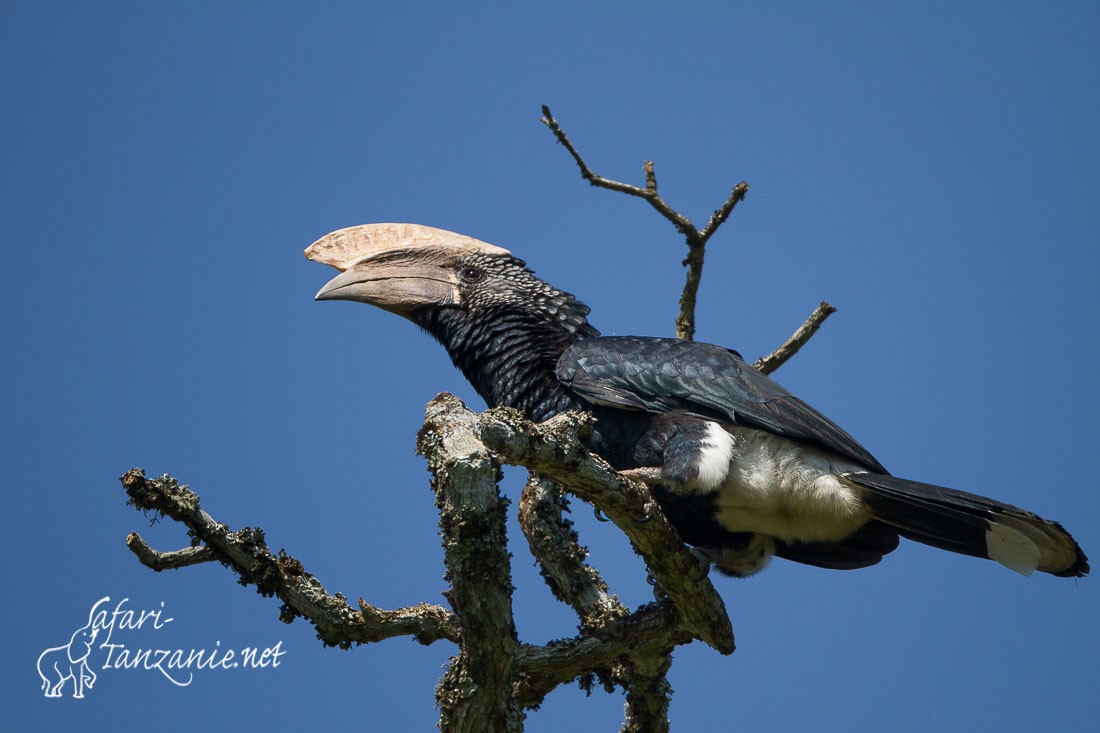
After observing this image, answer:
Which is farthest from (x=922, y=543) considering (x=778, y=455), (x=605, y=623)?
(x=605, y=623)

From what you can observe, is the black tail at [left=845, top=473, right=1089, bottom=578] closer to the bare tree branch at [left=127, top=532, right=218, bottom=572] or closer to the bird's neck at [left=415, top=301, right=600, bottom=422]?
the bird's neck at [left=415, top=301, right=600, bottom=422]

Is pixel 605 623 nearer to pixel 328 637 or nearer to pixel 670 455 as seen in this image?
pixel 670 455

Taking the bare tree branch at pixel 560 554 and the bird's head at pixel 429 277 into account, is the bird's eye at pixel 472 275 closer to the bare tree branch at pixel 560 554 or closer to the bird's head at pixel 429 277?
the bird's head at pixel 429 277

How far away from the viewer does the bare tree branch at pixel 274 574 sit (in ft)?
11.1

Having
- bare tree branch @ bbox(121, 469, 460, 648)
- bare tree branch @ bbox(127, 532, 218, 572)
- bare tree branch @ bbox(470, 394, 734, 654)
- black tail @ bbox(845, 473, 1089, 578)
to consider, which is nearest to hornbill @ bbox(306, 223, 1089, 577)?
black tail @ bbox(845, 473, 1089, 578)

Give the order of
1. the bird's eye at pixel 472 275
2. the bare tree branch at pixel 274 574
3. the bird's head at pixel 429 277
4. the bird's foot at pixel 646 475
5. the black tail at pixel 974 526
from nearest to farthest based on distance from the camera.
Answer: the bare tree branch at pixel 274 574 < the black tail at pixel 974 526 < the bird's foot at pixel 646 475 < the bird's head at pixel 429 277 < the bird's eye at pixel 472 275

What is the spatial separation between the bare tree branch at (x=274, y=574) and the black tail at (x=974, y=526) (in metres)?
1.77

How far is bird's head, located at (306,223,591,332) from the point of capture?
15.9 feet

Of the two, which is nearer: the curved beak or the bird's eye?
the curved beak

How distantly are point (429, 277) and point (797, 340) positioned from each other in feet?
6.28

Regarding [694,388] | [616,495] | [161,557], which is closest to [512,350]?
[694,388]

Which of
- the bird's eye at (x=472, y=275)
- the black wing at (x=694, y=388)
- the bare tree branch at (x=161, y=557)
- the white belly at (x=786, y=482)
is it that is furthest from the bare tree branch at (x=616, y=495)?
the bird's eye at (x=472, y=275)

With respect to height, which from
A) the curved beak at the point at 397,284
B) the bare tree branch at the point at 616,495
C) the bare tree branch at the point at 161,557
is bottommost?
the bare tree branch at the point at 161,557

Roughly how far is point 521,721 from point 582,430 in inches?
37.0
